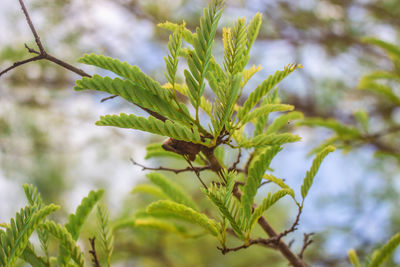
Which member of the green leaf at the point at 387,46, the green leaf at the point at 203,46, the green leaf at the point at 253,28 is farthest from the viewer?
the green leaf at the point at 387,46

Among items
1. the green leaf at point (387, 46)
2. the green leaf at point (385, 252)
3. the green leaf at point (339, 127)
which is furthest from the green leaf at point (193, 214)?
the green leaf at point (387, 46)

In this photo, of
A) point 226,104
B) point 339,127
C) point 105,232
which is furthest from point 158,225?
point 339,127

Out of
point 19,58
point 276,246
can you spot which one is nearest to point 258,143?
point 276,246

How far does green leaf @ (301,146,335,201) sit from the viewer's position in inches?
19.1

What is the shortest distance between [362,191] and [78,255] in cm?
261

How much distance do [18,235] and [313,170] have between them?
43 cm

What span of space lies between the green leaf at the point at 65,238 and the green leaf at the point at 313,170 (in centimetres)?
36

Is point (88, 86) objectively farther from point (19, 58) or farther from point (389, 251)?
point (19, 58)

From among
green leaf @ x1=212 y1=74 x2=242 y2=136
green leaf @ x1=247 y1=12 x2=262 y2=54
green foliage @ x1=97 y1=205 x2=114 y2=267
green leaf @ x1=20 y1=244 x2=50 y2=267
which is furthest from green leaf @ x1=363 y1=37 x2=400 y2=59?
green leaf @ x1=20 y1=244 x2=50 y2=267

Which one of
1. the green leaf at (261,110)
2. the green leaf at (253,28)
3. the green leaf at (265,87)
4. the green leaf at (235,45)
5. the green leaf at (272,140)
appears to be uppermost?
the green leaf at (253,28)

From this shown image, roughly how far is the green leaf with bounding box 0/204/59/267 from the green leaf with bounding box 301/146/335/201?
381 mm

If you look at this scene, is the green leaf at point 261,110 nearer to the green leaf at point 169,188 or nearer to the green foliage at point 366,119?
the green leaf at point 169,188

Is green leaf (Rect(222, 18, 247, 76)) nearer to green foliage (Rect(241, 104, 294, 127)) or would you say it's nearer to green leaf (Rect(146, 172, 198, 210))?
green foliage (Rect(241, 104, 294, 127))

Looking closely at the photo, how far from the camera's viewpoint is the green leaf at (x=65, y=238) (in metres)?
0.47
